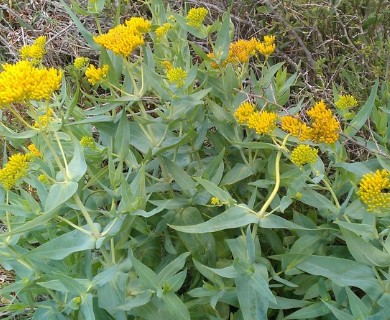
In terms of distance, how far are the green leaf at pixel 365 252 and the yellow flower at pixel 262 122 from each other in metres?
0.36

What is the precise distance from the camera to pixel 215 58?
1.86 metres

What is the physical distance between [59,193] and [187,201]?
45cm

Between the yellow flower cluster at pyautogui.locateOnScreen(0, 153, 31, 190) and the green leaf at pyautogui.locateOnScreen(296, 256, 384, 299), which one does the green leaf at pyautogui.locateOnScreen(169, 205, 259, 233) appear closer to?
the green leaf at pyautogui.locateOnScreen(296, 256, 384, 299)

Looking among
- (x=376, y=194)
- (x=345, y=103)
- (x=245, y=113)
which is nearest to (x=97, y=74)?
(x=245, y=113)

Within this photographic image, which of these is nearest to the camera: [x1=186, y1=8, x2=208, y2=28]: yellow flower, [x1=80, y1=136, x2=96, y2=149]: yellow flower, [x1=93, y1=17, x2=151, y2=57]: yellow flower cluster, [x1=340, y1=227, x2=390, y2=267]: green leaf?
[x1=340, y1=227, x2=390, y2=267]: green leaf

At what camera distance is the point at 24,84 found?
55.9 inches

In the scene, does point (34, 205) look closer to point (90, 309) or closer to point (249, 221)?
point (90, 309)

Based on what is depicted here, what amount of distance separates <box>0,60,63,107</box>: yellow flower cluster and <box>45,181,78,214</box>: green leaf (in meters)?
0.25

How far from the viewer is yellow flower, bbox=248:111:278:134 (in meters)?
1.55

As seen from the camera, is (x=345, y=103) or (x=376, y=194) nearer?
(x=376, y=194)

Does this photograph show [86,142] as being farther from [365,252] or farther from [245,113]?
[365,252]

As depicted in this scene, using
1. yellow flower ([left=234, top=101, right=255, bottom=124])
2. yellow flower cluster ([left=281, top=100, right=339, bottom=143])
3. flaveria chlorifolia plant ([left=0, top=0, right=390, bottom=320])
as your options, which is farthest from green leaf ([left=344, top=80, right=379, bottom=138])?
yellow flower ([left=234, top=101, right=255, bottom=124])

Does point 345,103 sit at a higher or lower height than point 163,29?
lower

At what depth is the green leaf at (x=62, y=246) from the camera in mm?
1517
